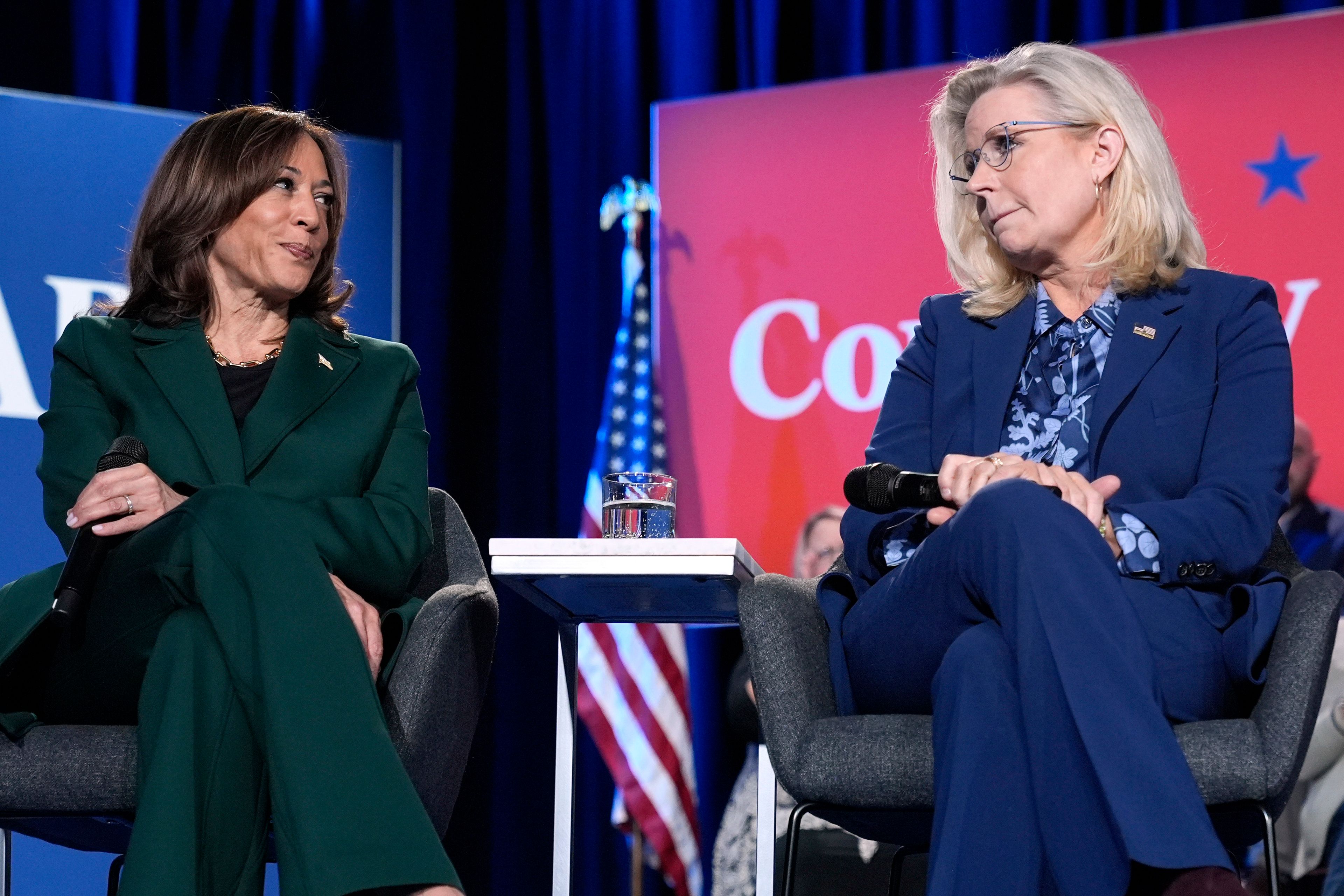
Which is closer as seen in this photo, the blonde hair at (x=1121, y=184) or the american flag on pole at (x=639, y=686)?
the blonde hair at (x=1121, y=184)

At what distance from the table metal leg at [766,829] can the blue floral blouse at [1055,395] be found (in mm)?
577

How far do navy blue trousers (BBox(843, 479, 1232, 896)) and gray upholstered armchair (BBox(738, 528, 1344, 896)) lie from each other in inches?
5.3

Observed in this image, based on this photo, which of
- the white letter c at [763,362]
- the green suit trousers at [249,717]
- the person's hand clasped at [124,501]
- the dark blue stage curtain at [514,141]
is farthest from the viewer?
the dark blue stage curtain at [514,141]

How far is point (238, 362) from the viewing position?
2.33 metres

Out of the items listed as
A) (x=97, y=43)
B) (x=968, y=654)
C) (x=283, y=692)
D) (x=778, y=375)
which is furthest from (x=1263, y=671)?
(x=97, y=43)

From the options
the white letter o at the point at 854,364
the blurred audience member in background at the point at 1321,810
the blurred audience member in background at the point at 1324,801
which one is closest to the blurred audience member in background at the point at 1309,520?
the blurred audience member in background at the point at 1324,801

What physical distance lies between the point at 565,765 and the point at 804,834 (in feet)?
3.71

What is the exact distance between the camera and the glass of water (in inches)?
89.6

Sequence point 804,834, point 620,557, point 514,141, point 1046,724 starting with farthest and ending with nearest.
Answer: point 514,141 → point 804,834 → point 620,557 → point 1046,724

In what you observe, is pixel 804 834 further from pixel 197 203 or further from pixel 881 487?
pixel 197 203

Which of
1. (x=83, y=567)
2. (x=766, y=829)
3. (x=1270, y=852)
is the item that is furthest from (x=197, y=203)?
(x=1270, y=852)

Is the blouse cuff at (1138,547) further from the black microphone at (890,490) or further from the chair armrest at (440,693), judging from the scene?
the chair armrest at (440,693)

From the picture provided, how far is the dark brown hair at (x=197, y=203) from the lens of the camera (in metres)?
2.35

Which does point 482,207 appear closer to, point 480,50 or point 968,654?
point 480,50
